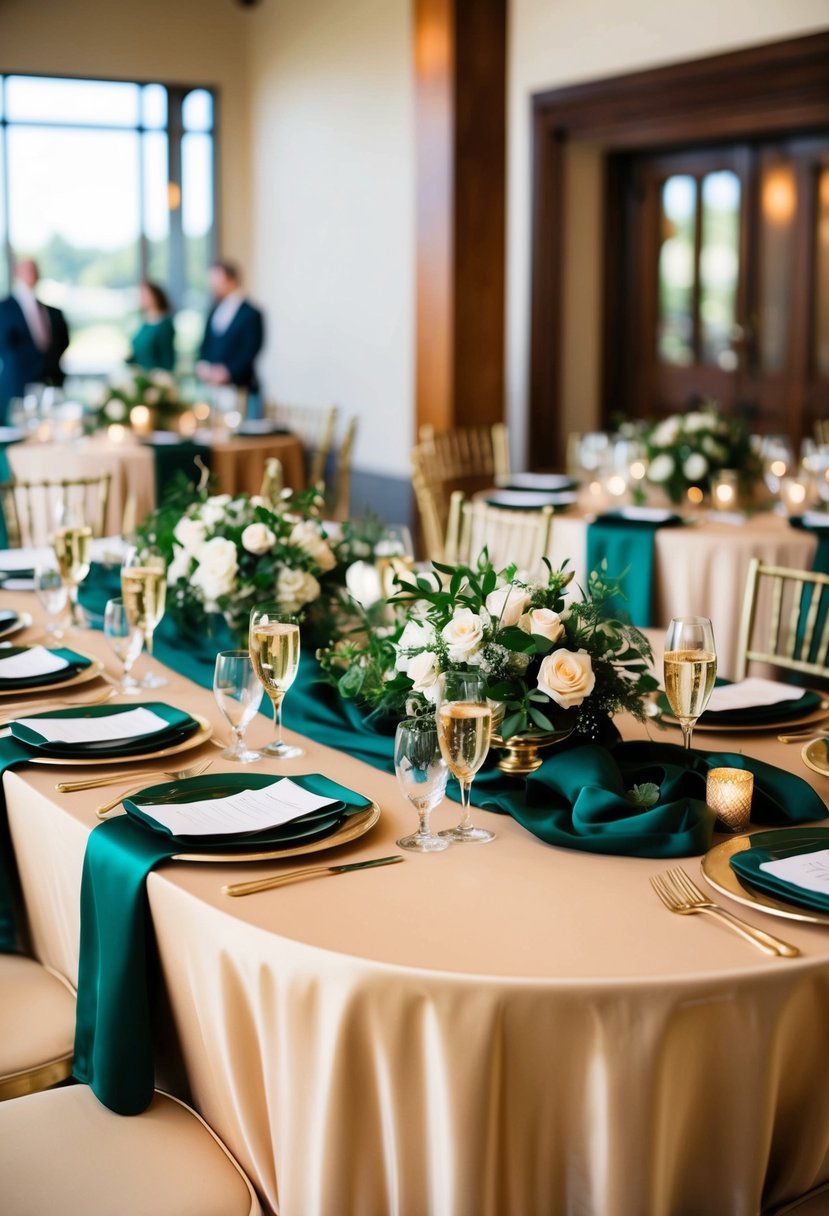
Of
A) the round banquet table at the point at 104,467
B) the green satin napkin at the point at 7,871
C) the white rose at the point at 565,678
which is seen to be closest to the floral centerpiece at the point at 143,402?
the round banquet table at the point at 104,467

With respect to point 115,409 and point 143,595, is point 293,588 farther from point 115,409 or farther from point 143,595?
point 115,409

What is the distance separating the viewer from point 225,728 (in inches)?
95.0

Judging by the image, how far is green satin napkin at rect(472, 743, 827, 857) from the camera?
179 cm

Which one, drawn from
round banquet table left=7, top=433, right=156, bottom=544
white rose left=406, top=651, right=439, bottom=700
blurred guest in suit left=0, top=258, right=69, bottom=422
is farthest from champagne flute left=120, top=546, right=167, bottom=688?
blurred guest in suit left=0, top=258, right=69, bottom=422

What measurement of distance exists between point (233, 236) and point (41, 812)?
11441 millimetres

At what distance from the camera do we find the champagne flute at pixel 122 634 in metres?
2.51

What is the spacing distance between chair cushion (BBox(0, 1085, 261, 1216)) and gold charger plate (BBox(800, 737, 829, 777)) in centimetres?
104

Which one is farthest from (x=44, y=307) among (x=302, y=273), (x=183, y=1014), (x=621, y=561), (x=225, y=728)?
(x=183, y=1014)

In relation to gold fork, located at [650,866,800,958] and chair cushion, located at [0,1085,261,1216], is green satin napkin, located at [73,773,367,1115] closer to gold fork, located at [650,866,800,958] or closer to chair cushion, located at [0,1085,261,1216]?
chair cushion, located at [0,1085,261,1216]

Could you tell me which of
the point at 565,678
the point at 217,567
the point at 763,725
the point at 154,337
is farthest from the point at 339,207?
the point at 565,678

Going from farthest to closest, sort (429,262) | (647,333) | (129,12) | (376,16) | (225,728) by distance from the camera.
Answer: (129,12) → (376,16) → (647,333) → (429,262) → (225,728)

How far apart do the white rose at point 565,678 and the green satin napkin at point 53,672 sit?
3.63 ft

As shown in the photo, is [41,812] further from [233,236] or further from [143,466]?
[233,236]

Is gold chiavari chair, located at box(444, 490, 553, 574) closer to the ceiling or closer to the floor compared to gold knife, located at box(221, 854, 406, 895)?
closer to the ceiling
